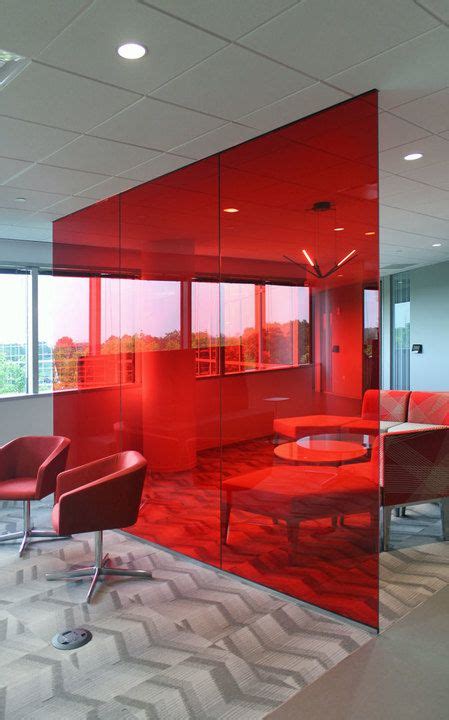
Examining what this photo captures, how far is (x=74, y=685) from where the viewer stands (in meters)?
2.78

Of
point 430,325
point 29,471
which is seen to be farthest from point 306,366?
point 430,325

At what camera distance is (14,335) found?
7.23 metres

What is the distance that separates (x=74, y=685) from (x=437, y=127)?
12.0 feet

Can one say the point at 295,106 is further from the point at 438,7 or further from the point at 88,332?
the point at 88,332

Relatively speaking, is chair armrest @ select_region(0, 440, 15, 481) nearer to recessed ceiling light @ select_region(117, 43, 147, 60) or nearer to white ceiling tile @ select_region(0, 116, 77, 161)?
white ceiling tile @ select_region(0, 116, 77, 161)

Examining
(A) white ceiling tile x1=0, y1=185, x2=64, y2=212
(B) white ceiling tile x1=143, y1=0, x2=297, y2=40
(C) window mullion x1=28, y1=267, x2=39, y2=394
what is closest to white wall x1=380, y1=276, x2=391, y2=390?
(C) window mullion x1=28, y1=267, x2=39, y2=394

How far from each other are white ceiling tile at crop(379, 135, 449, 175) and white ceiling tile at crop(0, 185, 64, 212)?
2.67 meters

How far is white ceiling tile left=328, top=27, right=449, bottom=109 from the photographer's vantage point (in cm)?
247

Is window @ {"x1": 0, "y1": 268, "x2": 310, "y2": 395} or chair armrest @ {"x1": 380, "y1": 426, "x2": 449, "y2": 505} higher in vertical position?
window @ {"x1": 0, "y1": 268, "x2": 310, "y2": 395}

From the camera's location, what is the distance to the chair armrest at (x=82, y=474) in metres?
4.33

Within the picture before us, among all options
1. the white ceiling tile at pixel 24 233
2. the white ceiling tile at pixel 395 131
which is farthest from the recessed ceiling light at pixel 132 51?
the white ceiling tile at pixel 24 233

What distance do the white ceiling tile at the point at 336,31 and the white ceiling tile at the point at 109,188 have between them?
223 centimetres

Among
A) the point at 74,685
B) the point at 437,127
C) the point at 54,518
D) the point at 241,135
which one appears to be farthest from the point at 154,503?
the point at 437,127

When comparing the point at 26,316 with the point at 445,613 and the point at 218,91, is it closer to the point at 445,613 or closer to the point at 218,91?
the point at 218,91
